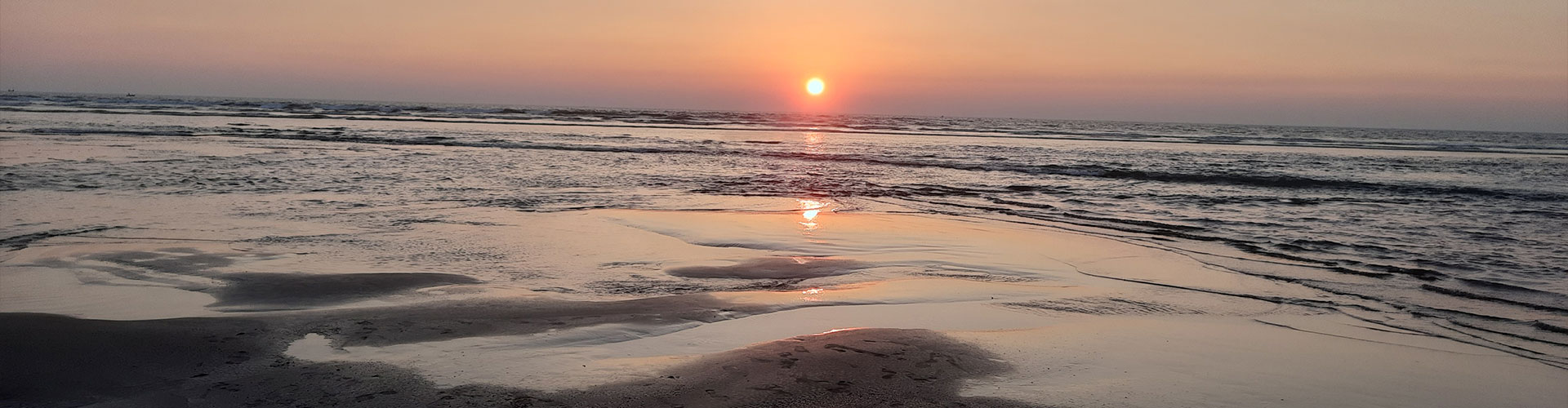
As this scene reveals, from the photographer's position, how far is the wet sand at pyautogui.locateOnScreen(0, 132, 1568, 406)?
435 cm

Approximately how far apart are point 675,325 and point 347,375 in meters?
1.90

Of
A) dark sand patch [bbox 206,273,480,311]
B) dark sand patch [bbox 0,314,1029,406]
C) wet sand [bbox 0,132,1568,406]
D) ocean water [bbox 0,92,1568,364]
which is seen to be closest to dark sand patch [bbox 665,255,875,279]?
wet sand [bbox 0,132,1568,406]

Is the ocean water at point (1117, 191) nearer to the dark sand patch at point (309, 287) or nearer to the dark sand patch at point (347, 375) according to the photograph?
the dark sand patch at point (309, 287)

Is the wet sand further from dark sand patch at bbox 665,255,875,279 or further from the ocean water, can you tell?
the ocean water

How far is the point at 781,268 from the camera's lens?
7.75m

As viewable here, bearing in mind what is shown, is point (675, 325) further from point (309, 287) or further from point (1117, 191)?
point (1117, 191)

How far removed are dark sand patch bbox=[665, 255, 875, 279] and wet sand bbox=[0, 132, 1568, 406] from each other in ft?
0.13

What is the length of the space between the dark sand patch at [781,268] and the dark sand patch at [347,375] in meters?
2.21

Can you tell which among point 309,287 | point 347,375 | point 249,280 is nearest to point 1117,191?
point 309,287

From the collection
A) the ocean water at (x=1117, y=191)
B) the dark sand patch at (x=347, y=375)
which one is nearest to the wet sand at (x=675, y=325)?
the dark sand patch at (x=347, y=375)

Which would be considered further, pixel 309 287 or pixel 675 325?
pixel 309 287

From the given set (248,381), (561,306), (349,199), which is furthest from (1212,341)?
(349,199)

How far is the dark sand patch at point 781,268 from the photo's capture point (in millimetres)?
7426

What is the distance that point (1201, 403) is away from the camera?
14.3 feet
